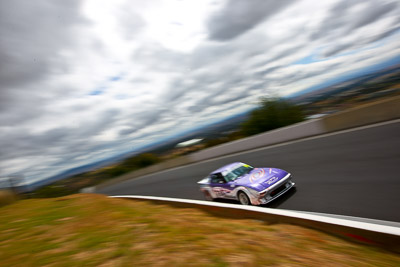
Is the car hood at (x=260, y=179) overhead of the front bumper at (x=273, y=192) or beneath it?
overhead

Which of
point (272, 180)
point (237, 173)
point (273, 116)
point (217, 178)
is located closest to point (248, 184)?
point (272, 180)

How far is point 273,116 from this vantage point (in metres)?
20.7

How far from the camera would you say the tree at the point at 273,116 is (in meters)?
20.5

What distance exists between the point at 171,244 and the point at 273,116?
18356 mm

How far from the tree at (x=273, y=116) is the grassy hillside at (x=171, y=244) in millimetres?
16169

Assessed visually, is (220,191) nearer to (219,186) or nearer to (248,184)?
(219,186)

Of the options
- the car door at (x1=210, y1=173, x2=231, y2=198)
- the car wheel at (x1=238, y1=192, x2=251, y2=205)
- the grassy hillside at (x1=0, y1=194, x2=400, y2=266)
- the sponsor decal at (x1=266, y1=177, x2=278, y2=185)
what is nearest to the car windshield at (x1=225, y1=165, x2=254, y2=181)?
the car door at (x1=210, y1=173, x2=231, y2=198)

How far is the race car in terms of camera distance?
22.1ft

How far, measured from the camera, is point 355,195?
6004 mm

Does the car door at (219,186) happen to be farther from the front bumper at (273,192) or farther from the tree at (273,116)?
the tree at (273,116)

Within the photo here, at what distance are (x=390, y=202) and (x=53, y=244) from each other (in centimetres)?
706

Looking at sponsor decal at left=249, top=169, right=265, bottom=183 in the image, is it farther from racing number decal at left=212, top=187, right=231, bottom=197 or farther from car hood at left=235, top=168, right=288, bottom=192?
racing number decal at left=212, top=187, right=231, bottom=197

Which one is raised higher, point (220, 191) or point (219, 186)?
point (219, 186)

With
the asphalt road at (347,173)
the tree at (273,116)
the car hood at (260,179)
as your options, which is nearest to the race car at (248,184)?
the car hood at (260,179)
